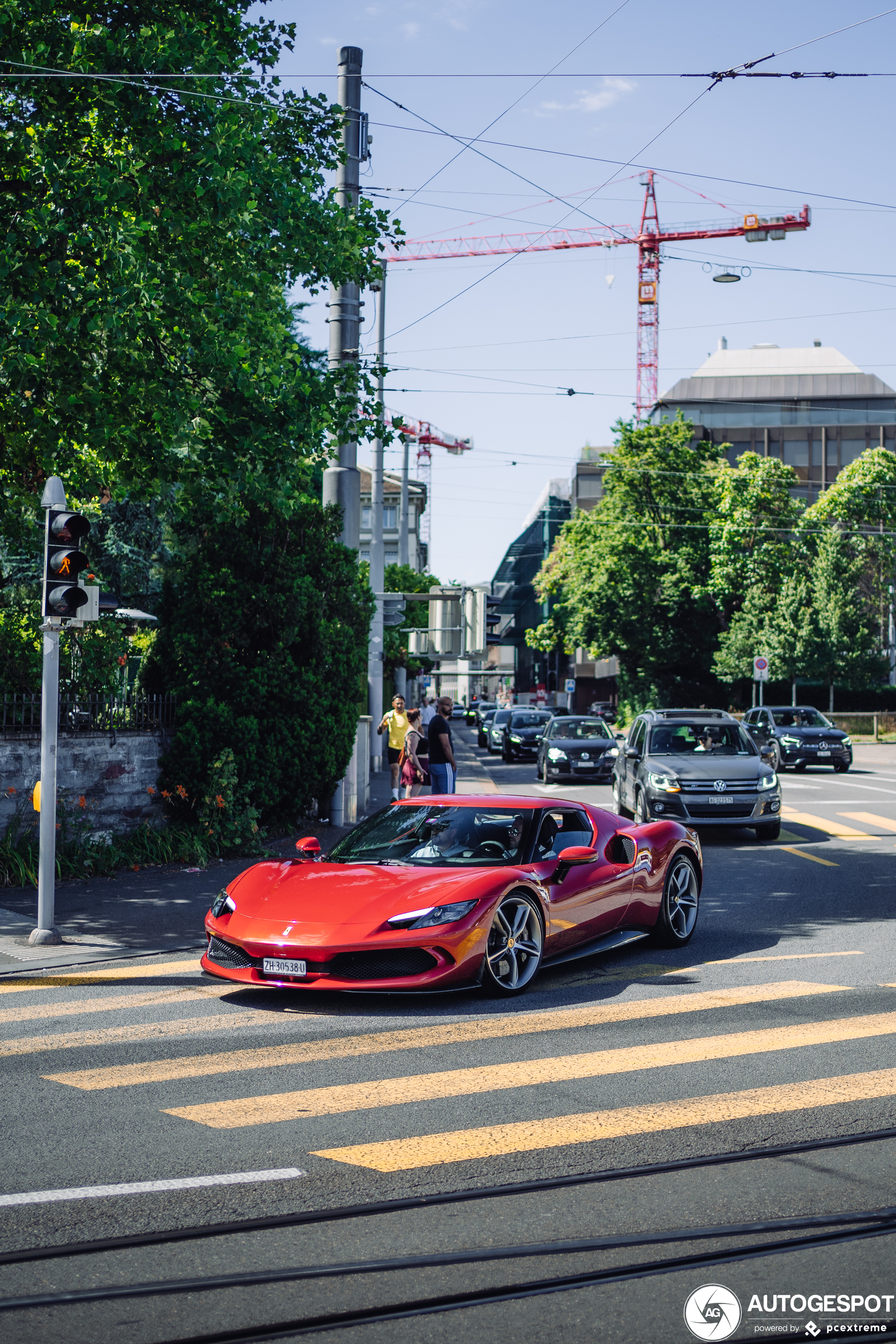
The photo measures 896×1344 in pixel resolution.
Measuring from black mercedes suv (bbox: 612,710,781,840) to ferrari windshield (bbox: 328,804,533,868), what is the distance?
8.39 metres

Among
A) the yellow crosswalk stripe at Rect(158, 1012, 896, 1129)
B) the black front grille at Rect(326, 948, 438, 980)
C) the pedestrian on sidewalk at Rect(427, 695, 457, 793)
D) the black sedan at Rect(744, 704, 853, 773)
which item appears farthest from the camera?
the black sedan at Rect(744, 704, 853, 773)

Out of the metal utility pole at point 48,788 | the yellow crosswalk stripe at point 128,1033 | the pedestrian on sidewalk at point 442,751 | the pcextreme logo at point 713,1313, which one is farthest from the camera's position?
the pedestrian on sidewalk at point 442,751

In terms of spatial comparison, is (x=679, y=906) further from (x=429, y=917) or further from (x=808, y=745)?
(x=808, y=745)

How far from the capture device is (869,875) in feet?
47.4

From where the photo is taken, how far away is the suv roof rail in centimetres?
1942

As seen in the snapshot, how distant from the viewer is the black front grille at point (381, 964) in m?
7.62

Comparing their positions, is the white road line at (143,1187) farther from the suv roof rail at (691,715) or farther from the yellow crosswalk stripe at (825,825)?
the suv roof rail at (691,715)

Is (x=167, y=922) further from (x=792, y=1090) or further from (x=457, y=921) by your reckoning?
(x=792, y=1090)

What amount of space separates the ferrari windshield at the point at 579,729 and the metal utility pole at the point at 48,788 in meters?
22.6

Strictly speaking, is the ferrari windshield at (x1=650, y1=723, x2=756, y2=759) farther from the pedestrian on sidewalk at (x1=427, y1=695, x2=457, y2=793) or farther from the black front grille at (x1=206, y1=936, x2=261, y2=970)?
the black front grille at (x1=206, y1=936, x2=261, y2=970)

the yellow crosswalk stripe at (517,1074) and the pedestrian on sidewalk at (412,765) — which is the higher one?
the pedestrian on sidewalk at (412,765)

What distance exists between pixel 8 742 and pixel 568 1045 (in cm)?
825

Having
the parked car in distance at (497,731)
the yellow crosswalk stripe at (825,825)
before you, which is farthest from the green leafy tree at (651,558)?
the yellow crosswalk stripe at (825,825)

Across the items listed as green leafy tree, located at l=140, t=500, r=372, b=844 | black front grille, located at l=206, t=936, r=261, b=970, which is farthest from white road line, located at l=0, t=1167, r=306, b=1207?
green leafy tree, located at l=140, t=500, r=372, b=844
